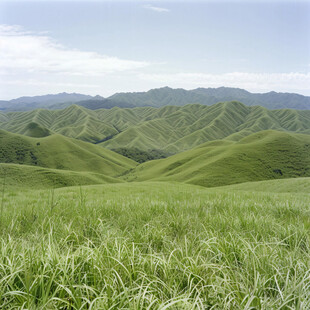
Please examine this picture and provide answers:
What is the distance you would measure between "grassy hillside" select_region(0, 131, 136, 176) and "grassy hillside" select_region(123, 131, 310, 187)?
92.4 ft

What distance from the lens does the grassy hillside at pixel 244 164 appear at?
85000 millimetres

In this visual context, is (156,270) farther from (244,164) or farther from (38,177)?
(244,164)

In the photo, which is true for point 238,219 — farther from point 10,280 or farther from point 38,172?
point 38,172

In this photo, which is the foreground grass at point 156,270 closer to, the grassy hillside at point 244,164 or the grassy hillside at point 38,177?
the grassy hillside at point 38,177

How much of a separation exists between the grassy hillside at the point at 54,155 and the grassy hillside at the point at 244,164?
28.2 meters

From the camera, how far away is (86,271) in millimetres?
3574

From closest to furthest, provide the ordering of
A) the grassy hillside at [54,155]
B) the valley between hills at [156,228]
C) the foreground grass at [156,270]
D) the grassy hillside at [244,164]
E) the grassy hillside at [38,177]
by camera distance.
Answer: the foreground grass at [156,270] < the valley between hills at [156,228] < the grassy hillside at [38,177] < the grassy hillside at [244,164] < the grassy hillside at [54,155]

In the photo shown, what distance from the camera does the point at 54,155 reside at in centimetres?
12681

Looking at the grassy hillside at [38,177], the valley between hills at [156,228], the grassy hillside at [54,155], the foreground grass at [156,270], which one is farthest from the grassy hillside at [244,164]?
the foreground grass at [156,270]

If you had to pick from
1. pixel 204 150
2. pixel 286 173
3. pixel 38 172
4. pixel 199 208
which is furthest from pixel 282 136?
pixel 199 208

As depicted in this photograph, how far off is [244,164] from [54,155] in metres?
97.5

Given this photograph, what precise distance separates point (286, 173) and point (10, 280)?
99.9m

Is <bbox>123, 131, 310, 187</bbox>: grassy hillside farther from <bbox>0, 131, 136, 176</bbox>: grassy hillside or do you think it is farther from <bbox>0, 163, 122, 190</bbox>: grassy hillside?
<bbox>0, 163, 122, 190</bbox>: grassy hillside

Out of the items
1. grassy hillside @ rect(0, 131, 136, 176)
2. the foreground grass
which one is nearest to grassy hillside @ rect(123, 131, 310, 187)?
grassy hillside @ rect(0, 131, 136, 176)
